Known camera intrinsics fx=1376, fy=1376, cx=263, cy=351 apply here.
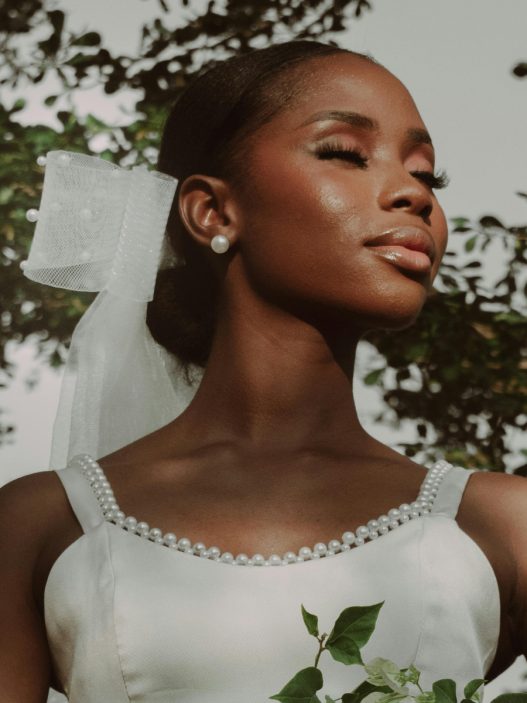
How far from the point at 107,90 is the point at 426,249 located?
237 centimetres

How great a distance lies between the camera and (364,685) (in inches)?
67.1

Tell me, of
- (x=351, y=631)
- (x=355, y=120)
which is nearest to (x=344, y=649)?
(x=351, y=631)

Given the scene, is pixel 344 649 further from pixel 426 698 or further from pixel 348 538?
pixel 348 538

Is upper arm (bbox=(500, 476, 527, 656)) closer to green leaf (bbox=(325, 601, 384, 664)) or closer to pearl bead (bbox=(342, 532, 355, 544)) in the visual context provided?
pearl bead (bbox=(342, 532, 355, 544))

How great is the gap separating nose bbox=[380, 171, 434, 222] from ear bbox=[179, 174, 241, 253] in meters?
0.32

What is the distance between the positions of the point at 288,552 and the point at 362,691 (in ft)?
2.21

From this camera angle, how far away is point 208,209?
272 cm

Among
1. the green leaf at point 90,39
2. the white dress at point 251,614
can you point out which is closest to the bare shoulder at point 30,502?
the white dress at point 251,614

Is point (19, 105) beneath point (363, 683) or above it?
above

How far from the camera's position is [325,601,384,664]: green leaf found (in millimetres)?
1727

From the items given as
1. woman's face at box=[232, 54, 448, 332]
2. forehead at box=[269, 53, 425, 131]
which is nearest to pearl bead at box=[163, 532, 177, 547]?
woman's face at box=[232, 54, 448, 332]

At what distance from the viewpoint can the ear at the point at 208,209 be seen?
2.65m

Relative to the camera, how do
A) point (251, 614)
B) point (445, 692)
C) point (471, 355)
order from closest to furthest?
1. point (445, 692)
2. point (251, 614)
3. point (471, 355)

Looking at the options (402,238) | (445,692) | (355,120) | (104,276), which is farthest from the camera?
(104,276)
